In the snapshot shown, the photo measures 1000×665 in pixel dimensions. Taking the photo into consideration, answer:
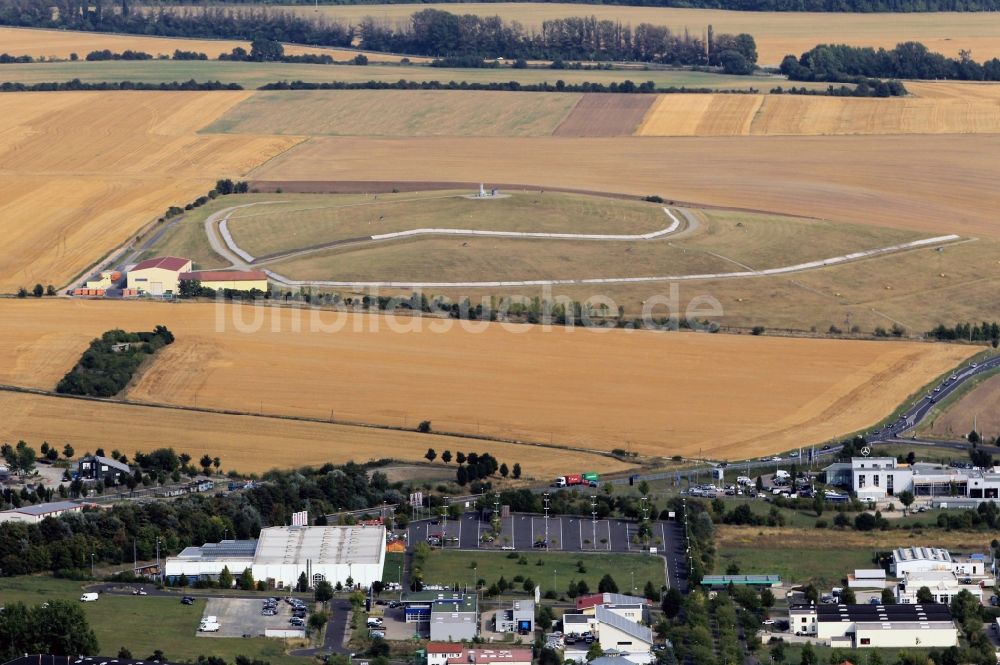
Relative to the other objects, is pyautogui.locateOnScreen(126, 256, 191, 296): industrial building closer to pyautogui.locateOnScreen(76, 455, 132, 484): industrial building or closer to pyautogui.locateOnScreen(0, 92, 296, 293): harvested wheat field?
pyautogui.locateOnScreen(0, 92, 296, 293): harvested wheat field

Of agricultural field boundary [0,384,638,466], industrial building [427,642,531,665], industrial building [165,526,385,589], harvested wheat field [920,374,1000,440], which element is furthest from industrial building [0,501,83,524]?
harvested wheat field [920,374,1000,440]

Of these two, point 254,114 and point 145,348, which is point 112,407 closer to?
point 145,348

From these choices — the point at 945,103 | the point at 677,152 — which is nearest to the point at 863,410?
the point at 677,152

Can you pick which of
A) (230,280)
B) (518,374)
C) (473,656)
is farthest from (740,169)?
(473,656)

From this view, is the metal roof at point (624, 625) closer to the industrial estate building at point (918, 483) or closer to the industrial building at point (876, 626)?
the industrial building at point (876, 626)

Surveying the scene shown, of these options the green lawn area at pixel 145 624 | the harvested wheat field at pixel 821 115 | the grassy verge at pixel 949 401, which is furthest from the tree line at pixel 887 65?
the green lawn area at pixel 145 624
